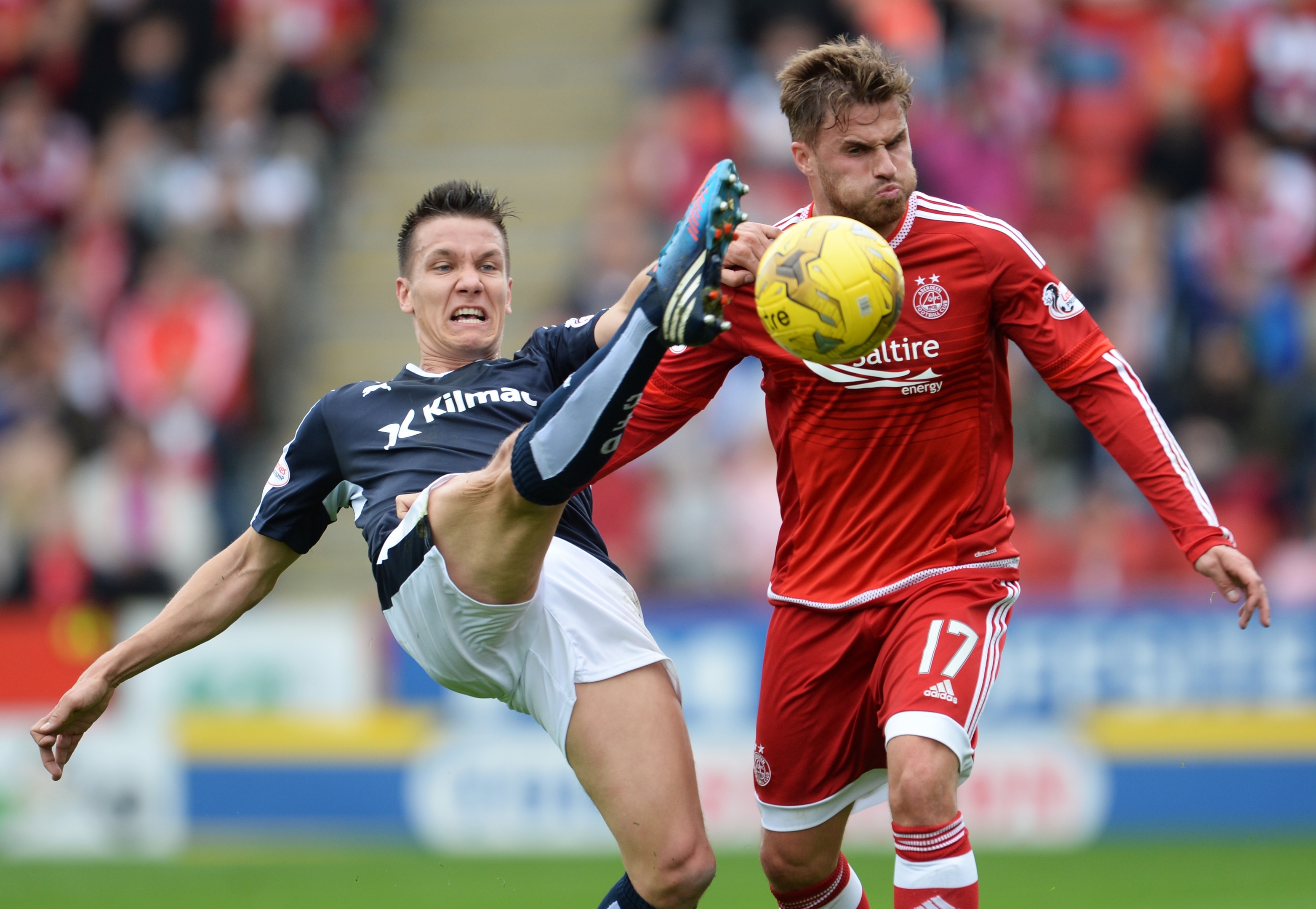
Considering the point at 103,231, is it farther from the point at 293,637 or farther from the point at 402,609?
the point at 402,609

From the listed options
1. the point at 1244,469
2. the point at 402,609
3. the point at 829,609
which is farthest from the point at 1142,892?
the point at 402,609

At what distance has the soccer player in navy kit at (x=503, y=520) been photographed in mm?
4586

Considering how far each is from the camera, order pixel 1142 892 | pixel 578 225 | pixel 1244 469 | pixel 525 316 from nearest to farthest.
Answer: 1. pixel 1142 892
2. pixel 1244 469
3. pixel 525 316
4. pixel 578 225

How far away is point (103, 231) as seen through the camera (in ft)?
44.7

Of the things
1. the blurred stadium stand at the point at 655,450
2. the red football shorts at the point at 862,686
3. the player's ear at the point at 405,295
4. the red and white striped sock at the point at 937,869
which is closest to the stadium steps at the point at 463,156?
the blurred stadium stand at the point at 655,450

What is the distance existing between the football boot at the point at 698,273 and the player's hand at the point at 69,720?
2349mm

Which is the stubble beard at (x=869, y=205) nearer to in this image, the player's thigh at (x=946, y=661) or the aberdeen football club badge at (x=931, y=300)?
the aberdeen football club badge at (x=931, y=300)

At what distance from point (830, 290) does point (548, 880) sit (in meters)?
5.59

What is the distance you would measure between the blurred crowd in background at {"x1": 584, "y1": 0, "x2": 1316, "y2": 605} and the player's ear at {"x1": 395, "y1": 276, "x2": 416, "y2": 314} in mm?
5377

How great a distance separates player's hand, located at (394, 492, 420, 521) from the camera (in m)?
5.14

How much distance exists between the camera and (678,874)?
5.05 metres

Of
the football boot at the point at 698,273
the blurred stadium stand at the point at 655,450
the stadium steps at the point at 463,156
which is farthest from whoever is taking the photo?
the stadium steps at the point at 463,156

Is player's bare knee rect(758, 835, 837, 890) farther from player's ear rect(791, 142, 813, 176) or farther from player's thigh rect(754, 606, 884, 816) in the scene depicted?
player's ear rect(791, 142, 813, 176)

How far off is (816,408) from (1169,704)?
5.75m
